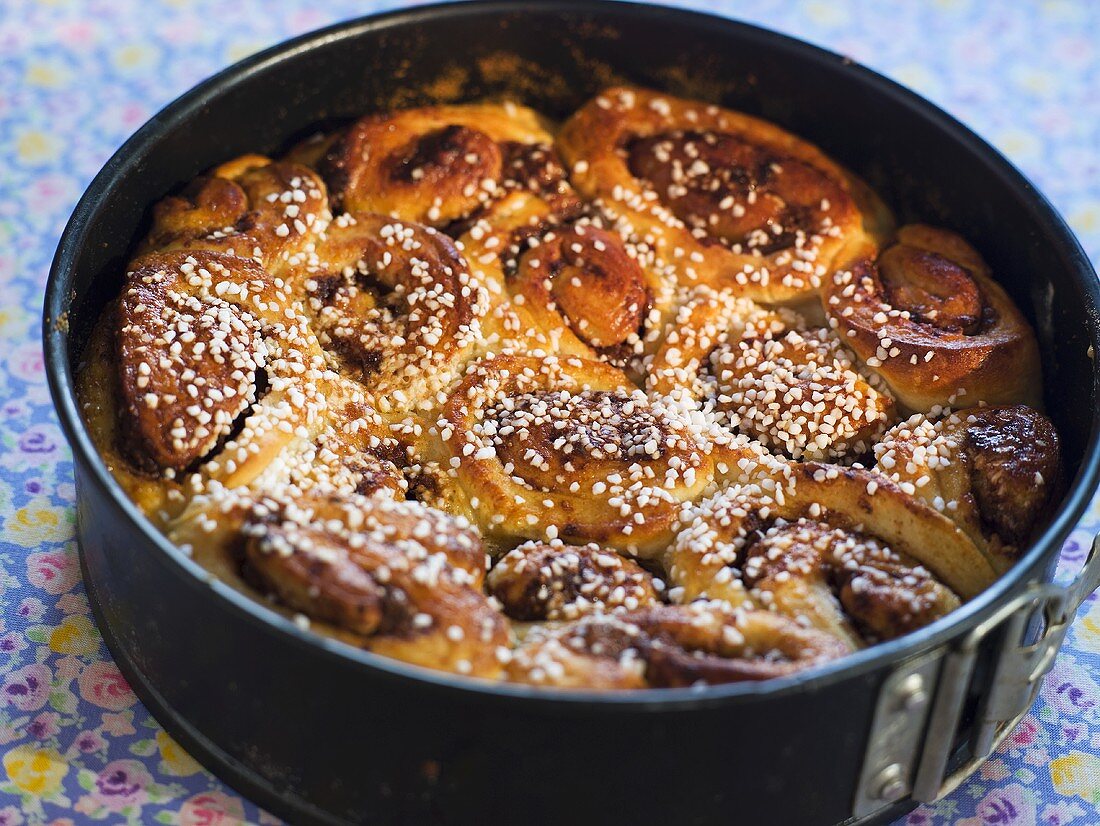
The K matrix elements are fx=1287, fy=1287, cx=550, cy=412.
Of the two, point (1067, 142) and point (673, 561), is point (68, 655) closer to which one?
point (673, 561)

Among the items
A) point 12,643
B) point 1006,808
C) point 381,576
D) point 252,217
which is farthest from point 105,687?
point 1006,808

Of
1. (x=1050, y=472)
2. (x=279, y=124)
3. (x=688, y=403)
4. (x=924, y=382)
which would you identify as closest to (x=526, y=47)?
(x=279, y=124)

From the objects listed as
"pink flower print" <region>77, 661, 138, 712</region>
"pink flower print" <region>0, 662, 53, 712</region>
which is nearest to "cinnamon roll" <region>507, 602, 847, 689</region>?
"pink flower print" <region>77, 661, 138, 712</region>

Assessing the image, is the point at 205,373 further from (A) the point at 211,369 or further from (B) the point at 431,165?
(B) the point at 431,165

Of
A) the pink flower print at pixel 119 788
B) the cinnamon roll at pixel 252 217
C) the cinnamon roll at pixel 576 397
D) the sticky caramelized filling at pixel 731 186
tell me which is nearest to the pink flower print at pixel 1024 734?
the cinnamon roll at pixel 576 397

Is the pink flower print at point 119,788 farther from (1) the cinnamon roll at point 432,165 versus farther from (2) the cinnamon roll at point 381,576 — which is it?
(1) the cinnamon roll at point 432,165

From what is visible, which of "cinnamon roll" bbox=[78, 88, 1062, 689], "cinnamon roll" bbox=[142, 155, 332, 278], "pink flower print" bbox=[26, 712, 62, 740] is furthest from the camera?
"cinnamon roll" bbox=[142, 155, 332, 278]

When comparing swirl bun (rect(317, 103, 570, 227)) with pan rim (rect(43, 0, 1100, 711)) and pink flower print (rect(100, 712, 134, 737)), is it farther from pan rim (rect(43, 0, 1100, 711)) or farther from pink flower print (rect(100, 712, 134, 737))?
pink flower print (rect(100, 712, 134, 737))
